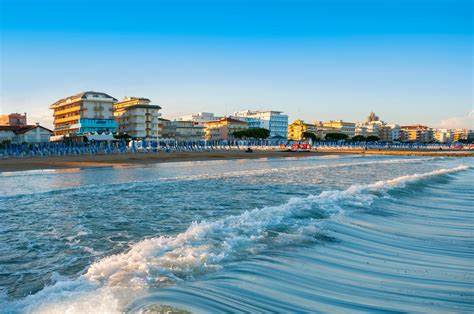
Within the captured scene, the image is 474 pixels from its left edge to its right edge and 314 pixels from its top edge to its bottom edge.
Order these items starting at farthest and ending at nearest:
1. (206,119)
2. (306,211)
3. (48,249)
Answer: (206,119)
(306,211)
(48,249)

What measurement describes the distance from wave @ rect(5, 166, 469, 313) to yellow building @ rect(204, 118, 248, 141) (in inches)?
3829

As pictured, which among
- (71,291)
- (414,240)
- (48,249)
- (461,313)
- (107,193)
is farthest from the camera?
(107,193)

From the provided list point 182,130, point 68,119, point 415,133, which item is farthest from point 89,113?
point 415,133

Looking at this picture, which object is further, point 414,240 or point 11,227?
point 11,227

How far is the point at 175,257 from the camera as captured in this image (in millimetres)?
5676

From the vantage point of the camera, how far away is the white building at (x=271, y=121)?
12469 centimetres

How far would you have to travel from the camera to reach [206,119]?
428 feet

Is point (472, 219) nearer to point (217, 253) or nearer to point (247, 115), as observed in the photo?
point (217, 253)

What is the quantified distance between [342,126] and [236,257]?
14860 cm

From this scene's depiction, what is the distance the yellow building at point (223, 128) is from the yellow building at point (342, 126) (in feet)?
160

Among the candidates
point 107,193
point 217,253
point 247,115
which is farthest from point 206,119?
point 217,253

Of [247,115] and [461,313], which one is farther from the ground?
[247,115]

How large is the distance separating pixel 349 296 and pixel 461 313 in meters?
1.14

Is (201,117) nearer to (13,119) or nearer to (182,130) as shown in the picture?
(182,130)
